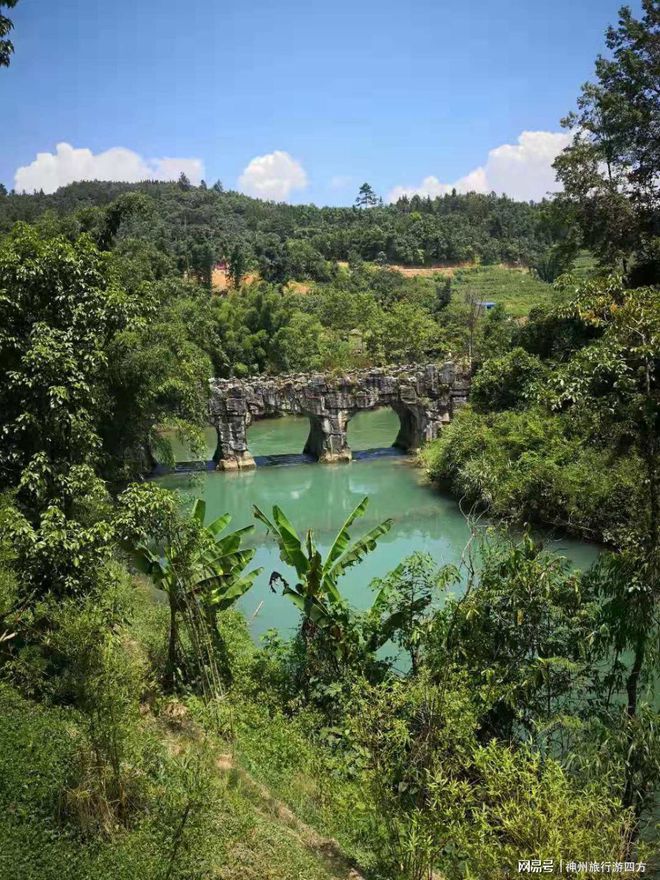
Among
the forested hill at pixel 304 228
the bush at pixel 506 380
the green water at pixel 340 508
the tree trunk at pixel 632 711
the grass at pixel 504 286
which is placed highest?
the forested hill at pixel 304 228

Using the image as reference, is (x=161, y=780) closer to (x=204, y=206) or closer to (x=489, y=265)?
(x=489, y=265)

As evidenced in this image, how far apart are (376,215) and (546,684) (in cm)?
7370

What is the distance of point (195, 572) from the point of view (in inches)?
289

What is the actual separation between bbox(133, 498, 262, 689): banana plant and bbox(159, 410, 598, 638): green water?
278 cm

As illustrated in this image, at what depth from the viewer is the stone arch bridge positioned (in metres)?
22.0

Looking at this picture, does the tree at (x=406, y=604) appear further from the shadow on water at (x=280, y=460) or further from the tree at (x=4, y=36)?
the shadow on water at (x=280, y=460)

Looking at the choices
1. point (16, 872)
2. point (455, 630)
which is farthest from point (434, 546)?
point (16, 872)

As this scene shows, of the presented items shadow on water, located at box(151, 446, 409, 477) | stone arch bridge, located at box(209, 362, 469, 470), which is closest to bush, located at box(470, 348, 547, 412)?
stone arch bridge, located at box(209, 362, 469, 470)

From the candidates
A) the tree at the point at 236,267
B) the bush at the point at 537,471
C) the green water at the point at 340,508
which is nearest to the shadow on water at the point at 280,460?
the green water at the point at 340,508

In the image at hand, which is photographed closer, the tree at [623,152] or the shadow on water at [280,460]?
the tree at [623,152]

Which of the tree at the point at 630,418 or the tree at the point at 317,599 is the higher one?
the tree at the point at 630,418

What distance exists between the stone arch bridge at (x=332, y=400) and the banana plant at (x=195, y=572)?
14.4m

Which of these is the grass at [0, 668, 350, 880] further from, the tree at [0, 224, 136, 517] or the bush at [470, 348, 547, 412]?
the bush at [470, 348, 547, 412]

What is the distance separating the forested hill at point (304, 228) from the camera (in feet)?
153
